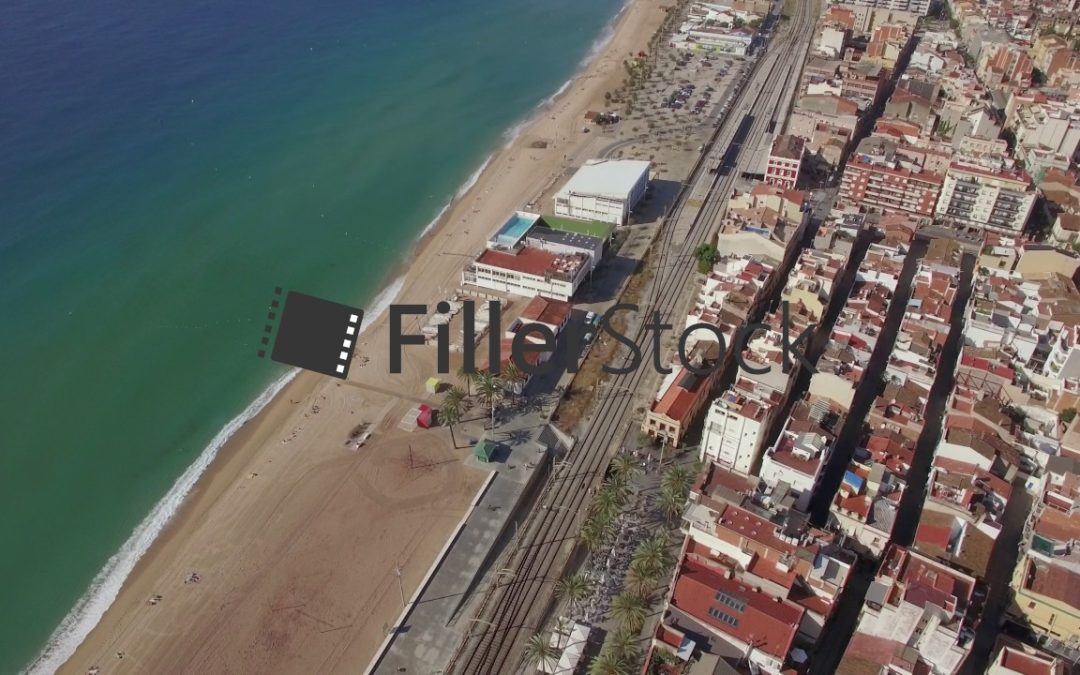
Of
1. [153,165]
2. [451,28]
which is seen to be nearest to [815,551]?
[153,165]

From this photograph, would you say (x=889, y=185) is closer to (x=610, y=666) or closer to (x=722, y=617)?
(x=722, y=617)

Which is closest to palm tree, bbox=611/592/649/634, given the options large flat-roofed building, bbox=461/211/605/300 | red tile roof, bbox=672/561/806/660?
red tile roof, bbox=672/561/806/660

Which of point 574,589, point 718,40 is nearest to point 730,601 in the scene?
point 574,589

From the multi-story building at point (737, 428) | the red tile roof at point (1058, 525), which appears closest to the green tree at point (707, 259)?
the multi-story building at point (737, 428)

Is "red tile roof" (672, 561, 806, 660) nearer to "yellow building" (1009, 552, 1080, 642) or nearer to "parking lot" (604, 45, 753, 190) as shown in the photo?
"yellow building" (1009, 552, 1080, 642)

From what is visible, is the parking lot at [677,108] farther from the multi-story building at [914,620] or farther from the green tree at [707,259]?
Result: the multi-story building at [914,620]
